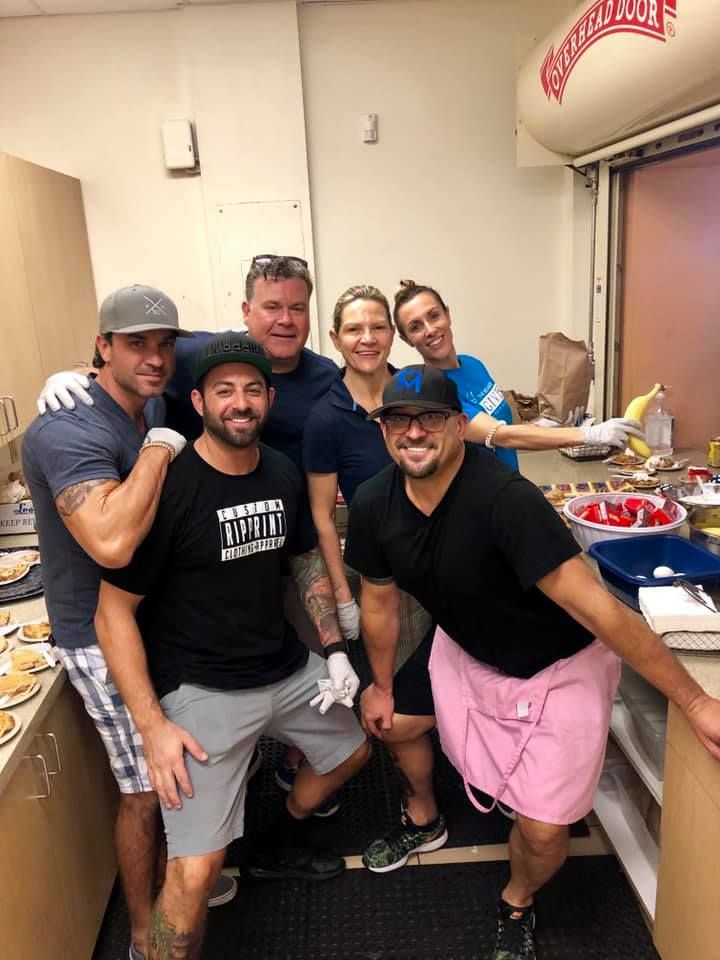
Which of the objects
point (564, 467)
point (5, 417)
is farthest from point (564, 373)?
point (5, 417)

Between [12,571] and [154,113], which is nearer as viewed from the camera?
[12,571]

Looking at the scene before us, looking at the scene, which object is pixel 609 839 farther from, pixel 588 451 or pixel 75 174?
pixel 75 174

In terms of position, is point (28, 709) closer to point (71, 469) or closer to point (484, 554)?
point (71, 469)

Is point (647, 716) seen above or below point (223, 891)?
above

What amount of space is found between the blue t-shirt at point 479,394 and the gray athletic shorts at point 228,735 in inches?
36.9

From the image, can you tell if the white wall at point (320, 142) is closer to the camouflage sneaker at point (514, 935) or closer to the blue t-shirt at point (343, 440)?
the blue t-shirt at point (343, 440)

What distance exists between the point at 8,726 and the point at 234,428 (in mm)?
772

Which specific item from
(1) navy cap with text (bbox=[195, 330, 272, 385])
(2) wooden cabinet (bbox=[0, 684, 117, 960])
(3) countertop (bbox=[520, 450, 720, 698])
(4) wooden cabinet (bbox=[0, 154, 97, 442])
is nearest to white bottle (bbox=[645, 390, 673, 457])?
(3) countertop (bbox=[520, 450, 720, 698])

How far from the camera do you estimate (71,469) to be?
55.4 inches

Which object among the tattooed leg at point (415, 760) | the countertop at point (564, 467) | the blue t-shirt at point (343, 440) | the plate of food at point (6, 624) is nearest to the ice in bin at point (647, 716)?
the tattooed leg at point (415, 760)

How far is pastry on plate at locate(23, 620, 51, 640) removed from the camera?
1730 millimetres

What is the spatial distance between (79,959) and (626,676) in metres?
1.53

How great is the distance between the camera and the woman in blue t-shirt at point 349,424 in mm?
1886

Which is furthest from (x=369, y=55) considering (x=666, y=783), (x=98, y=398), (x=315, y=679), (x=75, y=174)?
(x=666, y=783)
